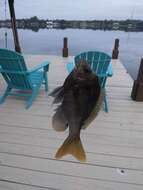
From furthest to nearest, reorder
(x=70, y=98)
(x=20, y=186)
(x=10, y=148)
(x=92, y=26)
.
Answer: (x=92, y=26), (x=10, y=148), (x=20, y=186), (x=70, y=98)

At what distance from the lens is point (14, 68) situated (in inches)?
123

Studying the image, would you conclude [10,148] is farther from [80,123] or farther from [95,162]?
[80,123]

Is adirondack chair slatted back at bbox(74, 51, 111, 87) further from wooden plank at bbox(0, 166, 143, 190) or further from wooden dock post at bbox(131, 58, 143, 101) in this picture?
wooden plank at bbox(0, 166, 143, 190)

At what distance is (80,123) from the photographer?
2.84 feet

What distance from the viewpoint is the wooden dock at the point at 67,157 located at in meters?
1.82

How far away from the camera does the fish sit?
2.51ft

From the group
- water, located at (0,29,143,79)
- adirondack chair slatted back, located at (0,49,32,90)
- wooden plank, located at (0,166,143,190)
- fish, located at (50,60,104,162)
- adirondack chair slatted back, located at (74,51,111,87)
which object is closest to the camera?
fish, located at (50,60,104,162)

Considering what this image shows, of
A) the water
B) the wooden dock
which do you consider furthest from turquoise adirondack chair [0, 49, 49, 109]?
the water

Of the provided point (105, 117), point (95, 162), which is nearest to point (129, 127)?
point (105, 117)

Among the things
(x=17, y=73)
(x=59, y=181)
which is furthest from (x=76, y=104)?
(x=17, y=73)

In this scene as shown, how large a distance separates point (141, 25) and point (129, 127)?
4372cm

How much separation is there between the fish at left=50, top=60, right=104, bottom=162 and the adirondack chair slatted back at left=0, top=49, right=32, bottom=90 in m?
2.29

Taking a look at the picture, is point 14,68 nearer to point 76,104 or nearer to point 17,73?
point 17,73

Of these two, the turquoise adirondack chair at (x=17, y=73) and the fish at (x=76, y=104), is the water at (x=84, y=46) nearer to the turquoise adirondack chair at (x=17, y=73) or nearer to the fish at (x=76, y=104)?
the turquoise adirondack chair at (x=17, y=73)
